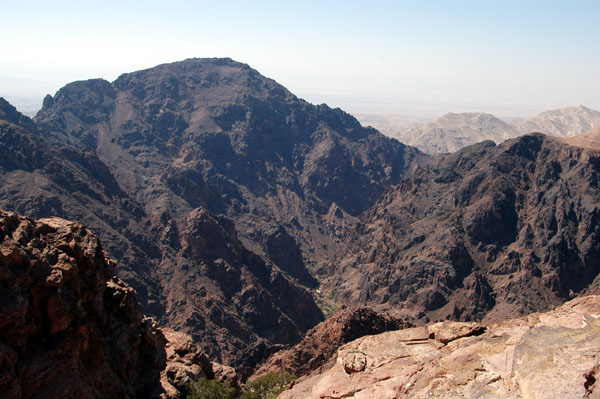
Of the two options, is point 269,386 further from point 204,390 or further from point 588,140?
point 588,140

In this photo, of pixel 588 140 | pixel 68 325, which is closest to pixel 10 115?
pixel 68 325

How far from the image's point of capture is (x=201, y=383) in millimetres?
39906

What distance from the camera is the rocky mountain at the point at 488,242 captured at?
114 meters

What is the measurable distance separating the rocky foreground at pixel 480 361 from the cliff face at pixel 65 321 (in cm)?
1298

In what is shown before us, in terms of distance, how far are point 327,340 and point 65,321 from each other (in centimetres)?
4199

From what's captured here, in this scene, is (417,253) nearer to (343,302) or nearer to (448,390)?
(343,302)

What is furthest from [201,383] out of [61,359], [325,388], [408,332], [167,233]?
[167,233]

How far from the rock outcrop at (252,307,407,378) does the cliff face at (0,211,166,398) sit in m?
27.4

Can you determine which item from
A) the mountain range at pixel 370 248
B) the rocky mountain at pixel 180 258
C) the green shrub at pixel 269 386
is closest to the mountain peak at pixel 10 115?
the mountain range at pixel 370 248

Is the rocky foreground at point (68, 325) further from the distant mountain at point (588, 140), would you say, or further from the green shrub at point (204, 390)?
the distant mountain at point (588, 140)

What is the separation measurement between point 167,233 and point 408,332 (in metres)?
94.5

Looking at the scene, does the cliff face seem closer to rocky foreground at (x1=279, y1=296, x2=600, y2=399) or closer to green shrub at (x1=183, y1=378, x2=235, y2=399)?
green shrub at (x1=183, y1=378, x2=235, y2=399)

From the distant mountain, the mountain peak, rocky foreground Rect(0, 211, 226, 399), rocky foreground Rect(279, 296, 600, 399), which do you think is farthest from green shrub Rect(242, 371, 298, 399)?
the mountain peak

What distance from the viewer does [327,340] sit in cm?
6575
